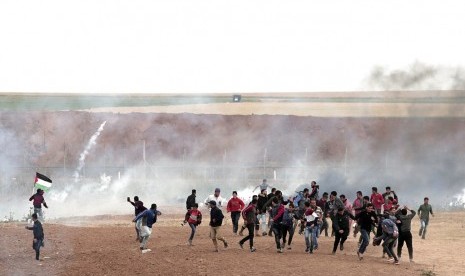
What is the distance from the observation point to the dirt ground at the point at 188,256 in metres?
25.7

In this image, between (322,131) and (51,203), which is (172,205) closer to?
(51,203)

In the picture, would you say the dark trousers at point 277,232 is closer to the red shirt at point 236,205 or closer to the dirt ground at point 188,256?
the dirt ground at point 188,256

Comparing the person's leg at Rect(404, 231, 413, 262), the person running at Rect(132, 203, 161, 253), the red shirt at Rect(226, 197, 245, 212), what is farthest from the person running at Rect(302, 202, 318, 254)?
the person running at Rect(132, 203, 161, 253)

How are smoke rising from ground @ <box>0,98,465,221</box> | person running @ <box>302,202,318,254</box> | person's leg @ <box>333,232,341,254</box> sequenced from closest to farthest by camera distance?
person running @ <box>302,202,318,254</box> < person's leg @ <box>333,232,341,254</box> < smoke rising from ground @ <box>0,98,465,221</box>

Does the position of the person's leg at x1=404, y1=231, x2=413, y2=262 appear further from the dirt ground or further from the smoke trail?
the smoke trail

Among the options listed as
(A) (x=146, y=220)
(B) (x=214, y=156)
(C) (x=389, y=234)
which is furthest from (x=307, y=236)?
(B) (x=214, y=156)

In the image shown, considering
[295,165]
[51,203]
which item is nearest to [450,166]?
[295,165]

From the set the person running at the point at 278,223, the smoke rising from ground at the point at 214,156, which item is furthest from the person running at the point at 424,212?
the smoke rising from ground at the point at 214,156

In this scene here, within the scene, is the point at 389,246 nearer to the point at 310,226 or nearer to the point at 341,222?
A: the point at 341,222

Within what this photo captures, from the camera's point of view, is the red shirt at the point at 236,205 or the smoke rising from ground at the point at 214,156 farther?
the smoke rising from ground at the point at 214,156

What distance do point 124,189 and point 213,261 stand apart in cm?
3089

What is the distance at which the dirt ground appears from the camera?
2566 cm

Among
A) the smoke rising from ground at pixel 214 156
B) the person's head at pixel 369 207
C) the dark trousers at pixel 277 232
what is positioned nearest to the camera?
the person's head at pixel 369 207

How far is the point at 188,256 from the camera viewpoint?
91.3 feet
